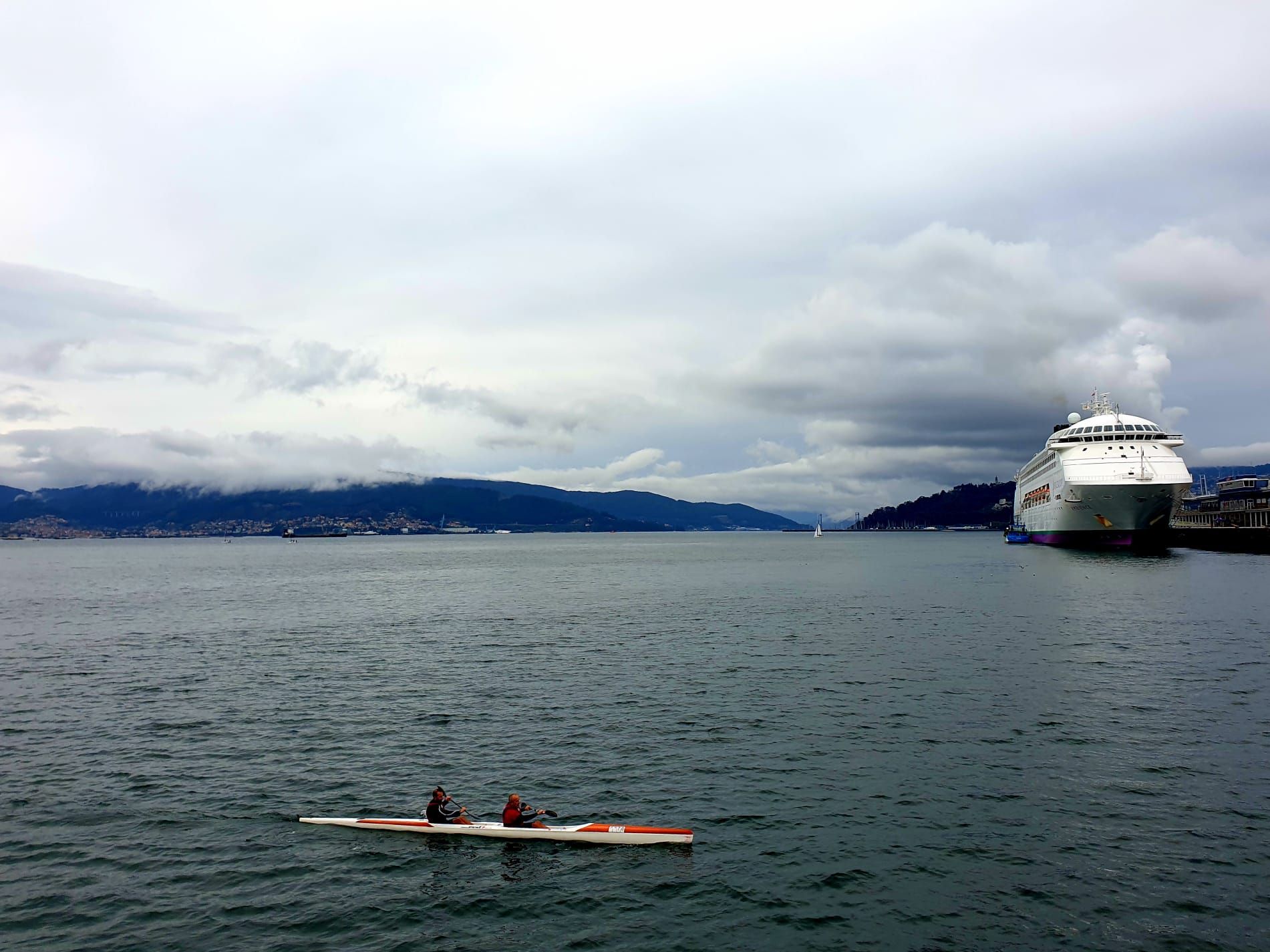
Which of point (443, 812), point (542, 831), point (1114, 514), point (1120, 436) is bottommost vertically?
point (542, 831)

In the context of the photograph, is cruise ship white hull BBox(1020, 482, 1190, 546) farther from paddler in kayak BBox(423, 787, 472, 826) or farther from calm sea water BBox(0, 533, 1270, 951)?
paddler in kayak BBox(423, 787, 472, 826)

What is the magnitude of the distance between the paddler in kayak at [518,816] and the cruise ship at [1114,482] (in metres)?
128

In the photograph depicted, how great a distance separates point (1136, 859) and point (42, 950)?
1165 inches

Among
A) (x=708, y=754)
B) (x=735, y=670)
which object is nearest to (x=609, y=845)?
(x=708, y=754)

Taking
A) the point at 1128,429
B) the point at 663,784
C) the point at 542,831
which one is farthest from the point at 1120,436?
the point at 542,831

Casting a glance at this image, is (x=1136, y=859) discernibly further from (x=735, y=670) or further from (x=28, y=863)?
(x=28, y=863)

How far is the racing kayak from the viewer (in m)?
24.2

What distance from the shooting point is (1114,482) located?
125 m

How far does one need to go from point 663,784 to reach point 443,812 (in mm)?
8283

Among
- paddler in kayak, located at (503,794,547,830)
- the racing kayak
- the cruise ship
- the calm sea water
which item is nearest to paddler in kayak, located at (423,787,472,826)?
the racing kayak

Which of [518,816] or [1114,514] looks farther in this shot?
[1114,514]

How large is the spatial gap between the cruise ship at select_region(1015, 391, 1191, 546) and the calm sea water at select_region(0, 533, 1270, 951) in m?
68.1

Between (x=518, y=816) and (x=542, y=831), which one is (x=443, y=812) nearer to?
(x=518, y=816)

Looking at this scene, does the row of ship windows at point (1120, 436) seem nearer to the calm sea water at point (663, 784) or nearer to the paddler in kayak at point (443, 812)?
the calm sea water at point (663, 784)
